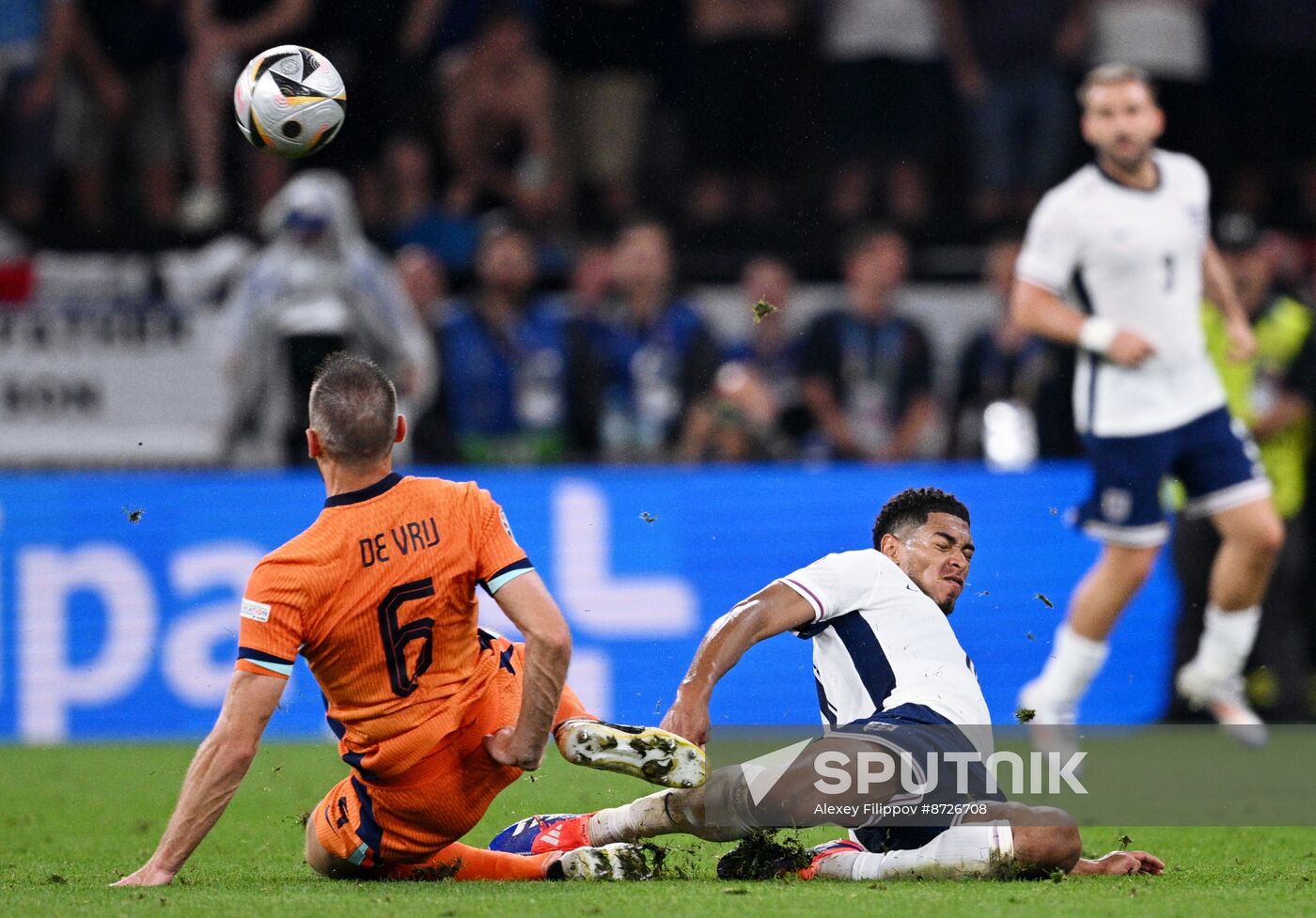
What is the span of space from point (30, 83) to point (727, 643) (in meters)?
9.17

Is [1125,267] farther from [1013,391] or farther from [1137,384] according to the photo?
[1013,391]

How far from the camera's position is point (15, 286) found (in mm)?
11742

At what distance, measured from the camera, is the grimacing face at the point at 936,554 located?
17.5 feet

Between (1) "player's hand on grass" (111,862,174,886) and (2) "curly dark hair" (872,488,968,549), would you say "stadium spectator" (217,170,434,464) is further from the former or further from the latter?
(1) "player's hand on grass" (111,862,174,886)

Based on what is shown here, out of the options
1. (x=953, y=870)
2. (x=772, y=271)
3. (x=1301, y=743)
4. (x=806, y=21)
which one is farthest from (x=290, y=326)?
(x=953, y=870)

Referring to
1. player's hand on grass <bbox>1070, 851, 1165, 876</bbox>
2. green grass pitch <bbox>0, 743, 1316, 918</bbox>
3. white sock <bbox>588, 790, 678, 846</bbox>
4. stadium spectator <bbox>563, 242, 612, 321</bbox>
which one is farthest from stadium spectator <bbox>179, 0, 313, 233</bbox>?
player's hand on grass <bbox>1070, 851, 1165, 876</bbox>

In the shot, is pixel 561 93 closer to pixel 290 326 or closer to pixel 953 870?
pixel 290 326

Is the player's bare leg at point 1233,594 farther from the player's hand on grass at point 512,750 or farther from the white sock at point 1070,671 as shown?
the player's hand on grass at point 512,750

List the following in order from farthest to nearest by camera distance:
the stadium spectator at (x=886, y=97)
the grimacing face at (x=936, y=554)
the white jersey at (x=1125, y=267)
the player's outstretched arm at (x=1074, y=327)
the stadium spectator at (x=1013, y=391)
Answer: the stadium spectator at (x=886, y=97) → the stadium spectator at (x=1013, y=391) → the white jersey at (x=1125, y=267) → the player's outstretched arm at (x=1074, y=327) → the grimacing face at (x=936, y=554)

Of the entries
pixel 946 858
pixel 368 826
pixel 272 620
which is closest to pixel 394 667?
pixel 272 620

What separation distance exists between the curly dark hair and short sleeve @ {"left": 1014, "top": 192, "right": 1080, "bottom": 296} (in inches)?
125

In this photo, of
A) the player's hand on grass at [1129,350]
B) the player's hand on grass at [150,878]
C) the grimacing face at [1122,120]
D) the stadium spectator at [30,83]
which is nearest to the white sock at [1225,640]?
the player's hand on grass at [1129,350]

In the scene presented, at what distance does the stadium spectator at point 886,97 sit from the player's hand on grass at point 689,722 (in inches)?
309

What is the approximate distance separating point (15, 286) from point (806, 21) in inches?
208
